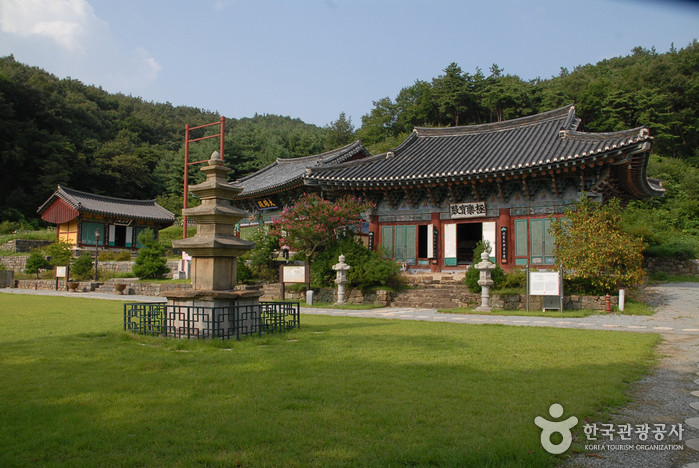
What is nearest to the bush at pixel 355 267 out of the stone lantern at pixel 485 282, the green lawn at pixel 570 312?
the green lawn at pixel 570 312

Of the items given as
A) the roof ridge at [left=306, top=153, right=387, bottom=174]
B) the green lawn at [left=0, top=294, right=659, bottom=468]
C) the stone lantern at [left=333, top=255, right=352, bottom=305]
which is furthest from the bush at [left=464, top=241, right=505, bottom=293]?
the roof ridge at [left=306, top=153, right=387, bottom=174]

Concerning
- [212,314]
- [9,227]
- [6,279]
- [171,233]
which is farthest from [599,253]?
[9,227]

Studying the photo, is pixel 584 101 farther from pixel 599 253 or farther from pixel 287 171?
pixel 599 253

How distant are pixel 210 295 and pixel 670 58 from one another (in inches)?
2020

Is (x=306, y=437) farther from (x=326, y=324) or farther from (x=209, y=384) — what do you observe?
(x=326, y=324)

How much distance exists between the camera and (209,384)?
193 inches

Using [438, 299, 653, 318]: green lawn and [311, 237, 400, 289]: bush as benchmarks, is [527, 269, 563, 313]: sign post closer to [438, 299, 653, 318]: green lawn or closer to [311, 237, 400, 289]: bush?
[438, 299, 653, 318]: green lawn

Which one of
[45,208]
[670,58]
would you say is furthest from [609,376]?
[670,58]

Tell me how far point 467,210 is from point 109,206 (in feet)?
100

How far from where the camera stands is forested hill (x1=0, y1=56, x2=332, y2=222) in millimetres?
44812

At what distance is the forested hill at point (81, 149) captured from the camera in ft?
147

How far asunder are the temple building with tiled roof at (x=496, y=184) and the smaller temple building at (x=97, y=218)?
21853mm

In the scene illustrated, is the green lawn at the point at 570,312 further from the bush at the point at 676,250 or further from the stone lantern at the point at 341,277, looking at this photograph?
the bush at the point at 676,250

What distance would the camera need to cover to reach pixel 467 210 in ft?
61.9
